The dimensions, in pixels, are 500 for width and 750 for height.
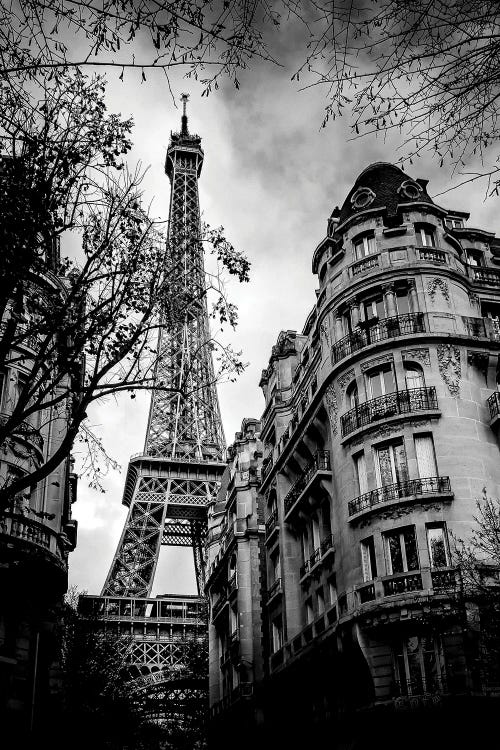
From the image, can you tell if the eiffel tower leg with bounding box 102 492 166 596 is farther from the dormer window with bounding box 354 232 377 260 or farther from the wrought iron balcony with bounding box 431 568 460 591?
the wrought iron balcony with bounding box 431 568 460 591

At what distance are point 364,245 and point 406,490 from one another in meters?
13.1

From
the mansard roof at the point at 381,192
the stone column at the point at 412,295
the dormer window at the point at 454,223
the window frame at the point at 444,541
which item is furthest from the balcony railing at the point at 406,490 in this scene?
the dormer window at the point at 454,223

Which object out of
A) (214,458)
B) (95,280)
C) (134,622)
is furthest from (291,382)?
(214,458)

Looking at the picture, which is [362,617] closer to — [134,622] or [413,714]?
[413,714]

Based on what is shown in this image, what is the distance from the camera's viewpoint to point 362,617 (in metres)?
27.1

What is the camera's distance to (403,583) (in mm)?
26812

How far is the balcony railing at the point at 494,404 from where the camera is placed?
30172mm

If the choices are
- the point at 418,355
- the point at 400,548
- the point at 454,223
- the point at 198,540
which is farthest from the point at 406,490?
the point at 198,540

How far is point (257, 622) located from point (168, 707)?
1409 inches

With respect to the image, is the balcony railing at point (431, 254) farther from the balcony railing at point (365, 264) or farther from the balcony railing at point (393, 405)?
the balcony railing at point (393, 405)

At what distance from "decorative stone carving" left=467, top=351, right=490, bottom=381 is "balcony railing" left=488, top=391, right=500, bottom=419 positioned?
4.62 ft

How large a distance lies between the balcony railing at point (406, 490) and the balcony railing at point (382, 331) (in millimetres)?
6521

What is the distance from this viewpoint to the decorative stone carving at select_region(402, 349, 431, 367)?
3114cm

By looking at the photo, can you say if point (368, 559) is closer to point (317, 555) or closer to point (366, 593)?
point (366, 593)
